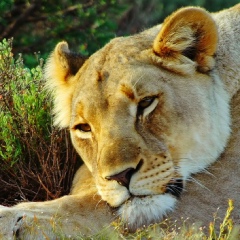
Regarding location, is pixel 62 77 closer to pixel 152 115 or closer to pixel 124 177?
pixel 152 115

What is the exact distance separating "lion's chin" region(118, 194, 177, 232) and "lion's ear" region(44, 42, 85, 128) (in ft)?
3.29

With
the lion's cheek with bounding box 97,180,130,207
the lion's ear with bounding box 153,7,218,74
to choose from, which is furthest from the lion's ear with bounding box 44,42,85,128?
the lion's cheek with bounding box 97,180,130,207

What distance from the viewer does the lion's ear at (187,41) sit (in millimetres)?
4328

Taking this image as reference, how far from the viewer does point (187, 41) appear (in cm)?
436

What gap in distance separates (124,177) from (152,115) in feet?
1.57

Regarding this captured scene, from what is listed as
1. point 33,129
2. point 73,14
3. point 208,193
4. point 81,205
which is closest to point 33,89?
point 33,129

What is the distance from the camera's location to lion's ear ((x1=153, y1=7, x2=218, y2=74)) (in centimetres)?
433

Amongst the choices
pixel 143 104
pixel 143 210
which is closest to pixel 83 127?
pixel 143 104

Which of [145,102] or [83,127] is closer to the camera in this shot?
[145,102]

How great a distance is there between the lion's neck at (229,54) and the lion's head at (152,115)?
3.8 inches

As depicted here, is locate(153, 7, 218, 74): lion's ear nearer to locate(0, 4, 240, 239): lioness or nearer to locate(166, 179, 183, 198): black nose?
locate(0, 4, 240, 239): lioness

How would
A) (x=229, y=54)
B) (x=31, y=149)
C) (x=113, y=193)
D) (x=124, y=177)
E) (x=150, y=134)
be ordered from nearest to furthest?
(x=124, y=177) → (x=113, y=193) → (x=150, y=134) → (x=229, y=54) → (x=31, y=149)

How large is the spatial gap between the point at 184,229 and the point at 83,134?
95 cm

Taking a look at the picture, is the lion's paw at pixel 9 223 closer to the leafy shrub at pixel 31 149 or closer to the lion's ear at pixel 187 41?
the leafy shrub at pixel 31 149
